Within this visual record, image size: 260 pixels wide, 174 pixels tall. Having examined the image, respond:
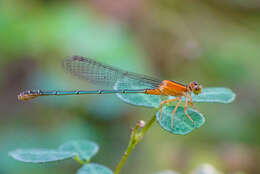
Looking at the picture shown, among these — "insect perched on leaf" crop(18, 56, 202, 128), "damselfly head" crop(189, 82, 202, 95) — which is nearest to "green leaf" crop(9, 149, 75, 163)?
"insect perched on leaf" crop(18, 56, 202, 128)

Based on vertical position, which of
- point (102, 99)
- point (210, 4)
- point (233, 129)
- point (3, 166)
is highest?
point (210, 4)

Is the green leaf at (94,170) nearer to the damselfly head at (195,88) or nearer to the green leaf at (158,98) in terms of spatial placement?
the green leaf at (158,98)

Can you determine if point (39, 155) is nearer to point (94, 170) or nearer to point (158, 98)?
point (94, 170)

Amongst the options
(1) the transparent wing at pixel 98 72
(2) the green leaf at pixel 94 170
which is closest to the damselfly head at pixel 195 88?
(1) the transparent wing at pixel 98 72

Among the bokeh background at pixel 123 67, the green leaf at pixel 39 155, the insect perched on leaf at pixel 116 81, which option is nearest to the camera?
the green leaf at pixel 39 155

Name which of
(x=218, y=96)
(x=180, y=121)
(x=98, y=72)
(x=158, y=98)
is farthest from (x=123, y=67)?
(x=180, y=121)

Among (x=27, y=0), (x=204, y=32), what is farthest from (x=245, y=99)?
(x=27, y=0)

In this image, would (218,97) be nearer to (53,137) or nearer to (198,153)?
(198,153)
